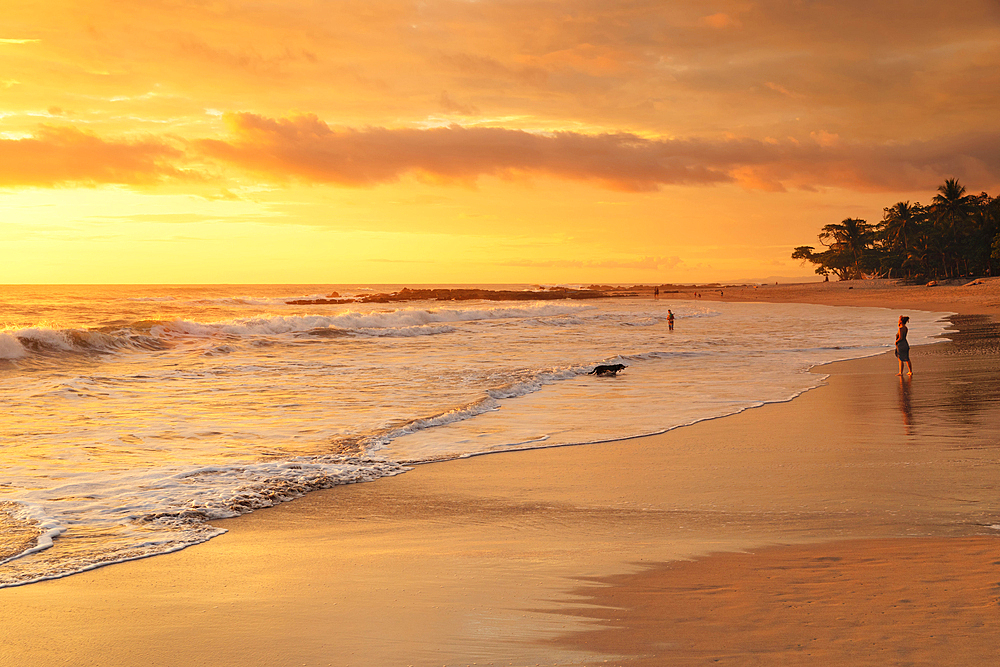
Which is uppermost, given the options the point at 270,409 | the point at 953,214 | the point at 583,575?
the point at 953,214

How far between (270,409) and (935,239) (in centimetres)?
10123

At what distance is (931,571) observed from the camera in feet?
14.9

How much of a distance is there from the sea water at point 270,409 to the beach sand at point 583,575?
0.85m

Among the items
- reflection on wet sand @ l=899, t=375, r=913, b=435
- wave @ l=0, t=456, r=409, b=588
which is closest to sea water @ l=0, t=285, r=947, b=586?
wave @ l=0, t=456, r=409, b=588

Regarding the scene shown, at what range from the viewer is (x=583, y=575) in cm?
496

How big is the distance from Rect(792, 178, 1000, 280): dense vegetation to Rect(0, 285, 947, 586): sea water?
6963 cm

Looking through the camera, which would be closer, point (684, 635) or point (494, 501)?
point (684, 635)

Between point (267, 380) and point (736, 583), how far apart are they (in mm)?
15509

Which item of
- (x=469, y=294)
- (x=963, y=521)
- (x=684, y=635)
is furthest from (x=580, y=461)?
(x=469, y=294)

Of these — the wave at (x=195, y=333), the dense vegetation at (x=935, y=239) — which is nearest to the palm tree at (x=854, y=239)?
the dense vegetation at (x=935, y=239)

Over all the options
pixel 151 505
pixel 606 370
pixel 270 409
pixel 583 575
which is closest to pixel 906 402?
pixel 606 370

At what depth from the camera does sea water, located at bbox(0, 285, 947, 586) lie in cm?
692

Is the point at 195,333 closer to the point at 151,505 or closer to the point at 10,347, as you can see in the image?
the point at 10,347

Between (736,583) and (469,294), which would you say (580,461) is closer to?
(736,583)
